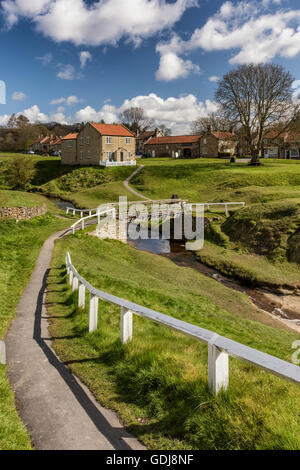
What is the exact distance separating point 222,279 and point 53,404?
1899 cm

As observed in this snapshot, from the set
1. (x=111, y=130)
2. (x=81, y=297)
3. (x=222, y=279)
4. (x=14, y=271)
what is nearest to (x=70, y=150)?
(x=111, y=130)

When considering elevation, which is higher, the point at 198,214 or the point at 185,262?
the point at 198,214

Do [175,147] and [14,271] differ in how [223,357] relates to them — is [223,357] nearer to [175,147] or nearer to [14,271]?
[14,271]

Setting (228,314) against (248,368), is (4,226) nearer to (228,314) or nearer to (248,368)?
→ (228,314)

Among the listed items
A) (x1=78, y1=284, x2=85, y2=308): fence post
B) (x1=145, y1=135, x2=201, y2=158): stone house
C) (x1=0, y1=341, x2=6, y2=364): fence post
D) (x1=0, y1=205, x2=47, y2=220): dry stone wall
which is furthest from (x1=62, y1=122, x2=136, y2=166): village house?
(x1=0, y1=341, x2=6, y2=364): fence post

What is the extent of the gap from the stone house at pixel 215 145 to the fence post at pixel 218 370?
83634 millimetres

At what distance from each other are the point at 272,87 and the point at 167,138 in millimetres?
46043

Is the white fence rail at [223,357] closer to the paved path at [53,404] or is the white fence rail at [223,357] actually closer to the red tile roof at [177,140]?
the paved path at [53,404]

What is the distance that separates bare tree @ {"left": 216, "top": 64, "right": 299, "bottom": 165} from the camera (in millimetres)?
54719

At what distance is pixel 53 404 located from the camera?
5379mm

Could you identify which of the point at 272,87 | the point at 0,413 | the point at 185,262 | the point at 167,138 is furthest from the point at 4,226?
the point at 167,138

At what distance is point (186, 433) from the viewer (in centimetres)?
438

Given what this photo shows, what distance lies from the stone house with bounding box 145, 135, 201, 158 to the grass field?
62863 millimetres

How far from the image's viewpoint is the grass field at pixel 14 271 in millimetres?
4457
